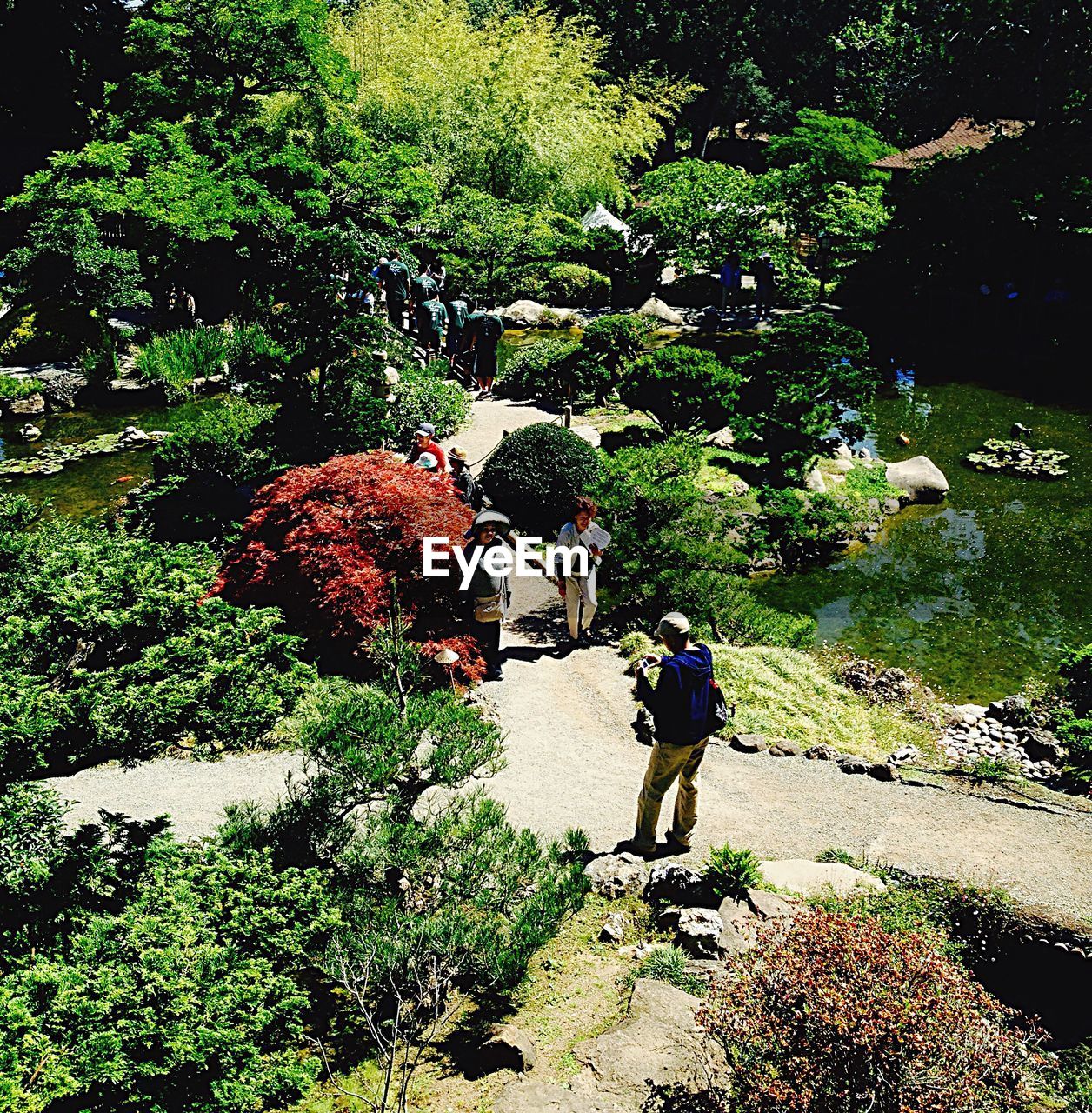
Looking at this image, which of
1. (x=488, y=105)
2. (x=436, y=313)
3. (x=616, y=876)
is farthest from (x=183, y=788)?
(x=488, y=105)

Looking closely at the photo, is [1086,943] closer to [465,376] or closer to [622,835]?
[622,835]

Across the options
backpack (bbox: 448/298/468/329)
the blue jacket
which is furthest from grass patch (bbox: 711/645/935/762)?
backpack (bbox: 448/298/468/329)

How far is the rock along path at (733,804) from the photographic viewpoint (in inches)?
265

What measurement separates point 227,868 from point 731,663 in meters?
5.91

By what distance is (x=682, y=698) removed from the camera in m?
6.36

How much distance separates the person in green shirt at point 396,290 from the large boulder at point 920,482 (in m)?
10.3

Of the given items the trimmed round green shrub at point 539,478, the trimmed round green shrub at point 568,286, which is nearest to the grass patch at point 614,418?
the trimmed round green shrub at point 539,478

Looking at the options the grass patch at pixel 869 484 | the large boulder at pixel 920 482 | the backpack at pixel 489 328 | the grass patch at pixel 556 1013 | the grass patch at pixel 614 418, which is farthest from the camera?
the backpack at pixel 489 328

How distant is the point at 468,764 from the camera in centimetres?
571

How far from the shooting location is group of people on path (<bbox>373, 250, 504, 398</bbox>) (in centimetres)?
1808

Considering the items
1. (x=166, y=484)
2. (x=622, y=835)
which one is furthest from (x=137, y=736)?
(x=166, y=484)

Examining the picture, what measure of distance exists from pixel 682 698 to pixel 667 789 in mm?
782

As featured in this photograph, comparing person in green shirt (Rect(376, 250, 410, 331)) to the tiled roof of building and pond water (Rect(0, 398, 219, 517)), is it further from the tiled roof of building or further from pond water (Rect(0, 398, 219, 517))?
the tiled roof of building

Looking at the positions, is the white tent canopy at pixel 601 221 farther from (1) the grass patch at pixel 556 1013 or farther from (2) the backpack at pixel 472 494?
(1) the grass patch at pixel 556 1013
